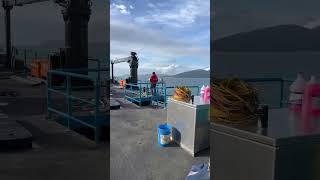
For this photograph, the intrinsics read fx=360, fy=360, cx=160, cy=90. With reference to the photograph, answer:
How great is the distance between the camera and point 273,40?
7.15 feet

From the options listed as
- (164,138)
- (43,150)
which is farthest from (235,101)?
(164,138)

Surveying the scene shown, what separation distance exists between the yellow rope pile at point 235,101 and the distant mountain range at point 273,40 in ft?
0.86

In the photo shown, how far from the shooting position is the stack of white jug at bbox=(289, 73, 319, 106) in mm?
1500

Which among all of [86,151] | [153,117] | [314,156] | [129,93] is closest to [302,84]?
[314,156]

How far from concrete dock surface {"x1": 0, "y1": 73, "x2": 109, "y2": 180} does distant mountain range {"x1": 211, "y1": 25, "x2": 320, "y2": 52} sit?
72 centimetres

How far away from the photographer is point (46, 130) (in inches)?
55.9

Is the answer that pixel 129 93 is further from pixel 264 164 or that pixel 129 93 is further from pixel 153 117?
pixel 264 164

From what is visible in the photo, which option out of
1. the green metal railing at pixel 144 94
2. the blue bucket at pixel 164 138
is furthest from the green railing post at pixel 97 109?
the green metal railing at pixel 144 94

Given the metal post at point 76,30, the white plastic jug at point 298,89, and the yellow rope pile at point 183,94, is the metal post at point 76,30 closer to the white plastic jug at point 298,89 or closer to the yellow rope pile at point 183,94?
the white plastic jug at point 298,89

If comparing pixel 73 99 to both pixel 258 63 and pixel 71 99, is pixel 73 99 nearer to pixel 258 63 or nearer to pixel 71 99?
pixel 71 99

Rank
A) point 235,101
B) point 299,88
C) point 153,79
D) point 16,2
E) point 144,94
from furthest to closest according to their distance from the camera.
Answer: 1. point 144,94
2. point 153,79
3. point 299,88
4. point 235,101
5. point 16,2

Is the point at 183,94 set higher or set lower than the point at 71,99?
lower

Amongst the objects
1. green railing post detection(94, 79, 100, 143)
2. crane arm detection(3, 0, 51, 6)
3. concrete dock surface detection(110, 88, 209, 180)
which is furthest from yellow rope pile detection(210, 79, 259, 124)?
concrete dock surface detection(110, 88, 209, 180)

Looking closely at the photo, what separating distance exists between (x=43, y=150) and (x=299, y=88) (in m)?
1.09
